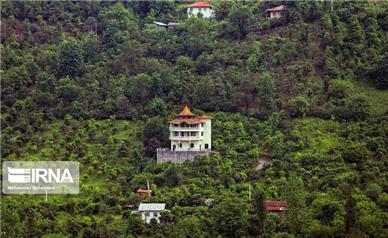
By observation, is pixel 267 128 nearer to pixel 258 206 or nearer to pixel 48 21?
pixel 258 206

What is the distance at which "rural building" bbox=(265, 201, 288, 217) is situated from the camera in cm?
3325

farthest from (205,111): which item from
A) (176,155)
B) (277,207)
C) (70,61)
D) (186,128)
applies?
(277,207)

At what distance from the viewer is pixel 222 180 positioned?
Answer: 35719 mm

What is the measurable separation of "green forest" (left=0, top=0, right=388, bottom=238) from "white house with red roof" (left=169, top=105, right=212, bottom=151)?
16.0 inches

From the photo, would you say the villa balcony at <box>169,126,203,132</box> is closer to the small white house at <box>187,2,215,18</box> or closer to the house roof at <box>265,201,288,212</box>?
the house roof at <box>265,201,288,212</box>

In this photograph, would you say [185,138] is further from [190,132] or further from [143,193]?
[143,193]

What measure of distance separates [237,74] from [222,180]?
339 inches

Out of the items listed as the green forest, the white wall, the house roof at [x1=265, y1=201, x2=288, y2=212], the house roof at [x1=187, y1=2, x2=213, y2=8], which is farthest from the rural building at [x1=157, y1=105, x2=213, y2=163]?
the house roof at [x1=187, y1=2, x2=213, y2=8]

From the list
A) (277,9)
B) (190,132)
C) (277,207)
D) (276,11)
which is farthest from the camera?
(276,11)

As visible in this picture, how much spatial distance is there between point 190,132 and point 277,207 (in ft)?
22.5

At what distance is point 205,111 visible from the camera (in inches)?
1629

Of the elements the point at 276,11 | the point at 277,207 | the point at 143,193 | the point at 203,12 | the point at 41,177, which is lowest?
the point at 277,207

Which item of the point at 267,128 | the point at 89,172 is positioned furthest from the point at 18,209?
the point at 267,128

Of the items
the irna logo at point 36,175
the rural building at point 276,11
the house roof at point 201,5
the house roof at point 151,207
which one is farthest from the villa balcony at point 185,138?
the house roof at point 201,5
